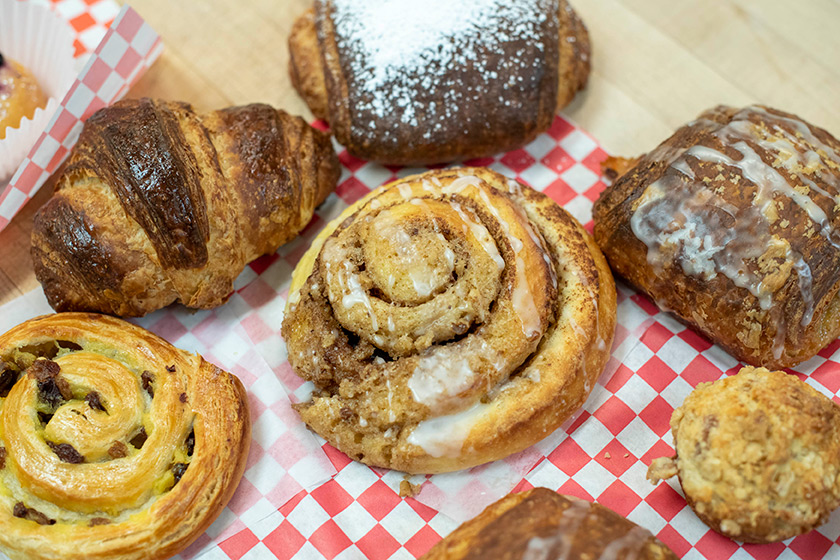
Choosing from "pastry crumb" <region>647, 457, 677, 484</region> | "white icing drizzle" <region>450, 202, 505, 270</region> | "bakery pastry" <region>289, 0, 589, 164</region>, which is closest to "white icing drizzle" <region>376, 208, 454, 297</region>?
"white icing drizzle" <region>450, 202, 505, 270</region>

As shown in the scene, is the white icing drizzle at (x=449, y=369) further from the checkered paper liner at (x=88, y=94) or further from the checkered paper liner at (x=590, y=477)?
the checkered paper liner at (x=88, y=94)

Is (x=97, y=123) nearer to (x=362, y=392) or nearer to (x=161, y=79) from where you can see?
(x=161, y=79)

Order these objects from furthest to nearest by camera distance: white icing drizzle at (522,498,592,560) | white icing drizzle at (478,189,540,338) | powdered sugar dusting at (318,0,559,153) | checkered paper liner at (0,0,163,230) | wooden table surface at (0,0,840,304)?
1. wooden table surface at (0,0,840,304)
2. powdered sugar dusting at (318,0,559,153)
3. checkered paper liner at (0,0,163,230)
4. white icing drizzle at (478,189,540,338)
5. white icing drizzle at (522,498,592,560)

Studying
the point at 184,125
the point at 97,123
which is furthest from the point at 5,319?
the point at 184,125

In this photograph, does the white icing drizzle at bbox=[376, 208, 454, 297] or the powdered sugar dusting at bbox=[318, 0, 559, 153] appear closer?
the white icing drizzle at bbox=[376, 208, 454, 297]

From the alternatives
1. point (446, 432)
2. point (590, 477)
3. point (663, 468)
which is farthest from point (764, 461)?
point (446, 432)

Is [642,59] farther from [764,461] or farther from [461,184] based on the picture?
[764,461]

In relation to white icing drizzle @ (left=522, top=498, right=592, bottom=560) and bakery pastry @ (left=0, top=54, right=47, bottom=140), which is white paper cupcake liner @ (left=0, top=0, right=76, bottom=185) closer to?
bakery pastry @ (left=0, top=54, right=47, bottom=140)
